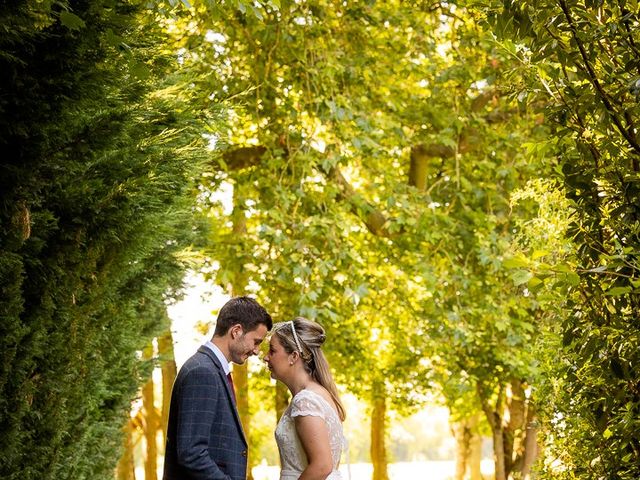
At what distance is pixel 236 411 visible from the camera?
4.84 m

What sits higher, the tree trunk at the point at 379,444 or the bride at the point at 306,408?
the tree trunk at the point at 379,444

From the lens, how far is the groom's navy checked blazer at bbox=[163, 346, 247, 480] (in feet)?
14.8

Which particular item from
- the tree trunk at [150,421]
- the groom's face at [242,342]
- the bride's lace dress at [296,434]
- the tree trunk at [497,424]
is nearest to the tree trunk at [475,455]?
the tree trunk at [497,424]

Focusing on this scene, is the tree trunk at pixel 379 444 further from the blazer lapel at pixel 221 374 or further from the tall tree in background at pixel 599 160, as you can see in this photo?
the tall tree in background at pixel 599 160

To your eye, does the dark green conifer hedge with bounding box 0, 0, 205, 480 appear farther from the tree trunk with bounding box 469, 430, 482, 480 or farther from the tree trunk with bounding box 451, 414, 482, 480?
the tree trunk with bounding box 469, 430, 482, 480

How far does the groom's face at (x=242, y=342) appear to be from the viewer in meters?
4.85

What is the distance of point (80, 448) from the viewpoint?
6379 mm

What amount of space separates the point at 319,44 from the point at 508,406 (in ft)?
34.0

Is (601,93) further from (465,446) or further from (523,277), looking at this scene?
(465,446)

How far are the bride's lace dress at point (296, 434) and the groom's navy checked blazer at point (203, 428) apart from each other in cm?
23

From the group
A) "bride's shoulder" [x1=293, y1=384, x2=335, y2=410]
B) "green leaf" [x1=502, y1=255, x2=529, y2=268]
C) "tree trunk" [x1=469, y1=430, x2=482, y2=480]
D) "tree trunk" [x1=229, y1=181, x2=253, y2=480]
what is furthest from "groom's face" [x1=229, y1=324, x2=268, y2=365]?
"tree trunk" [x1=469, y1=430, x2=482, y2=480]

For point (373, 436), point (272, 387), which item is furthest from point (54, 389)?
point (373, 436)

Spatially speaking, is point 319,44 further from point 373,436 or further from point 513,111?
point 373,436

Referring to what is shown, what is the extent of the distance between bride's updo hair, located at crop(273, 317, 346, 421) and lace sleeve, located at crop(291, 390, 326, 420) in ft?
0.56
